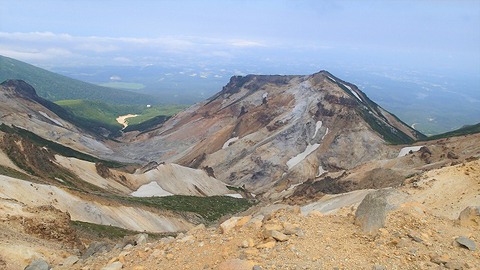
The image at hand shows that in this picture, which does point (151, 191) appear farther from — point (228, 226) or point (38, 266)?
point (228, 226)

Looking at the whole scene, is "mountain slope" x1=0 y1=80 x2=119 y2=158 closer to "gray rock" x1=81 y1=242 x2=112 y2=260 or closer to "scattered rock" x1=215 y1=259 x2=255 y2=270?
"gray rock" x1=81 y1=242 x2=112 y2=260

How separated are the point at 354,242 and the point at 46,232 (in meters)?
21.2

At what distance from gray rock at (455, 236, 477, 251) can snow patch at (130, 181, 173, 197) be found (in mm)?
71245

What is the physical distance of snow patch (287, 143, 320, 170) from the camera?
4870 inches

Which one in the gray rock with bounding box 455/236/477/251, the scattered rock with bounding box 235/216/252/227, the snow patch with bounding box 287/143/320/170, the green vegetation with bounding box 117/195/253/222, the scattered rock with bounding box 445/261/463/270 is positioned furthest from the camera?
the snow patch with bounding box 287/143/320/170

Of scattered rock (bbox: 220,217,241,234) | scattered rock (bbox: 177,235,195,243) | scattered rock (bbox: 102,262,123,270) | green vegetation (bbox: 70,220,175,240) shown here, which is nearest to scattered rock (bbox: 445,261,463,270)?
scattered rock (bbox: 220,217,241,234)

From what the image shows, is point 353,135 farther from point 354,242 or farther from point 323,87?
point 354,242

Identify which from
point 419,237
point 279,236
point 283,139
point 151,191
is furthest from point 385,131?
point 279,236

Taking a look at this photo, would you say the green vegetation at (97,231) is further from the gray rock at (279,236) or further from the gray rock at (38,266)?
the gray rock at (279,236)

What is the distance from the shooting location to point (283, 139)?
5236 inches

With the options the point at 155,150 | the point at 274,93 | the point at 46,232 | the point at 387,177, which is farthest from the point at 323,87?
the point at 46,232

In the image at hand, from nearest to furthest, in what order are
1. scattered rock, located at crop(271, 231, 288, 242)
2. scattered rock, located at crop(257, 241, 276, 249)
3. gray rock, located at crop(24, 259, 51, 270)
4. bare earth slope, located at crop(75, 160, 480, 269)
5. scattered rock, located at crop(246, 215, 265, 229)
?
bare earth slope, located at crop(75, 160, 480, 269) < scattered rock, located at crop(257, 241, 276, 249) < scattered rock, located at crop(271, 231, 288, 242) < scattered rock, located at crop(246, 215, 265, 229) < gray rock, located at crop(24, 259, 51, 270)

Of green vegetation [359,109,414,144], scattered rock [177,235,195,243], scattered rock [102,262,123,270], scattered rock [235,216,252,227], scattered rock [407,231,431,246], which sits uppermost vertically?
scattered rock [407,231,431,246]

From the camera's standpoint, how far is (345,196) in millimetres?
54219
